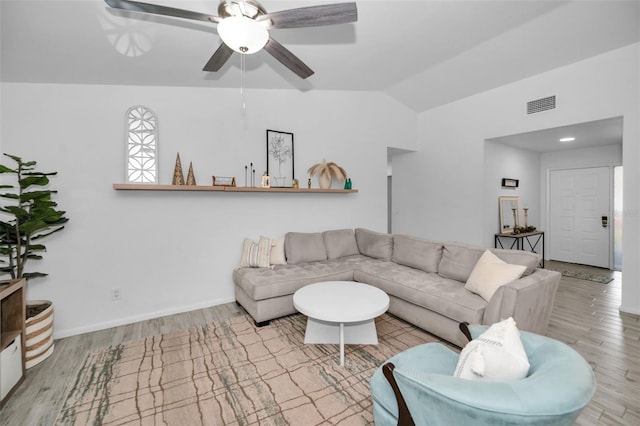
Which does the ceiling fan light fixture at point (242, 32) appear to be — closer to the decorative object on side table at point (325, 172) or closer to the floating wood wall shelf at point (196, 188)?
the floating wood wall shelf at point (196, 188)

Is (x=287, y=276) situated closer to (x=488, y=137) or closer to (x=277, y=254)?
(x=277, y=254)

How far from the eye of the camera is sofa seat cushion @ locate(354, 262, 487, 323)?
228cm

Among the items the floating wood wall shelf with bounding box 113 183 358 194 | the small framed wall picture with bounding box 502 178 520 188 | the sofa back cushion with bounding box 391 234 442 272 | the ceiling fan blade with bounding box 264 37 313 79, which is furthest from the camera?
→ the small framed wall picture with bounding box 502 178 520 188

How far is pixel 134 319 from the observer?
2996mm

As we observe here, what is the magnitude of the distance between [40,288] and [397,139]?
5.15 metres

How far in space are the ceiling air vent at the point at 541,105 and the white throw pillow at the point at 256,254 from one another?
4.02 meters

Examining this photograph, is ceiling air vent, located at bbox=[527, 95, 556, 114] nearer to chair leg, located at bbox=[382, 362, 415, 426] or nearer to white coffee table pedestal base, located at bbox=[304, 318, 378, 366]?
white coffee table pedestal base, located at bbox=[304, 318, 378, 366]

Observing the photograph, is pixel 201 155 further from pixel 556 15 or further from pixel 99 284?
pixel 556 15

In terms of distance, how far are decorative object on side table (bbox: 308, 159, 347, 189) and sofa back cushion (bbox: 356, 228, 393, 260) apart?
91 centimetres

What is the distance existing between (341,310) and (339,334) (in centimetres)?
44

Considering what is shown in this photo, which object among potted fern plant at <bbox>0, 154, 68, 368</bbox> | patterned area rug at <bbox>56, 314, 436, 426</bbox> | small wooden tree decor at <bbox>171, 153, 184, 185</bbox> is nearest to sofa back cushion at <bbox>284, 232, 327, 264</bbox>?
patterned area rug at <bbox>56, 314, 436, 426</bbox>

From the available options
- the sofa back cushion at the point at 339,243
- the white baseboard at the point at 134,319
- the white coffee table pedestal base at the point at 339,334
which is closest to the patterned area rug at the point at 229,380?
the white coffee table pedestal base at the point at 339,334

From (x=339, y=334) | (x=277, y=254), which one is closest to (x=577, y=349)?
(x=339, y=334)

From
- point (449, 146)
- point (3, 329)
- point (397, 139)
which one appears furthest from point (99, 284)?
point (449, 146)
